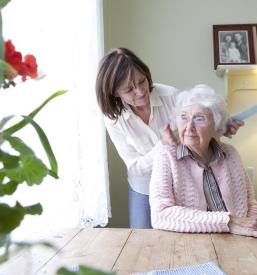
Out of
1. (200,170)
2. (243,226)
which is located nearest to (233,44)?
(200,170)

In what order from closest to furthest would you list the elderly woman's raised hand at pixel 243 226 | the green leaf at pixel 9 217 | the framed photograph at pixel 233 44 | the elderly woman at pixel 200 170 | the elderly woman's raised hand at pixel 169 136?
the green leaf at pixel 9 217 < the elderly woman's raised hand at pixel 243 226 < the elderly woman at pixel 200 170 < the elderly woman's raised hand at pixel 169 136 < the framed photograph at pixel 233 44

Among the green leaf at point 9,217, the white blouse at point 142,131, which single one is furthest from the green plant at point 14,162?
the white blouse at point 142,131

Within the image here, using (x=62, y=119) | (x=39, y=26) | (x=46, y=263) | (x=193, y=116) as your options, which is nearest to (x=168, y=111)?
(x=193, y=116)

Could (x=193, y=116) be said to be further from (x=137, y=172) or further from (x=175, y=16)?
(x=175, y=16)

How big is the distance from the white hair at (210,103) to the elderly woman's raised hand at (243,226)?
1.55 feet

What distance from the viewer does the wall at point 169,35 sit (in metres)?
2.52

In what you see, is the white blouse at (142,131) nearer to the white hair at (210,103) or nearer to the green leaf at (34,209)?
the white hair at (210,103)

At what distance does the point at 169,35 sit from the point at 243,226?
1583 mm

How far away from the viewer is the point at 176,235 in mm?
1242

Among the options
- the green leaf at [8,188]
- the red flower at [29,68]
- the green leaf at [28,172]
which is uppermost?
the red flower at [29,68]

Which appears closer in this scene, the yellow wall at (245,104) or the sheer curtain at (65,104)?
the sheer curtain at (65,104)

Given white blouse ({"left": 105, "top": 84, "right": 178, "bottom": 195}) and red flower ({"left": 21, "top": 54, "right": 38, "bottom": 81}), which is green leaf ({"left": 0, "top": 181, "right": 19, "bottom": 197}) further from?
white blouse ({"left": 105, "top": 84, "right": 178, "bottom": 195})

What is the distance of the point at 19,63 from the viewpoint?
1.50 ft

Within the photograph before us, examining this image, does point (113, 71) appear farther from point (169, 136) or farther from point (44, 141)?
point (44, 141)
